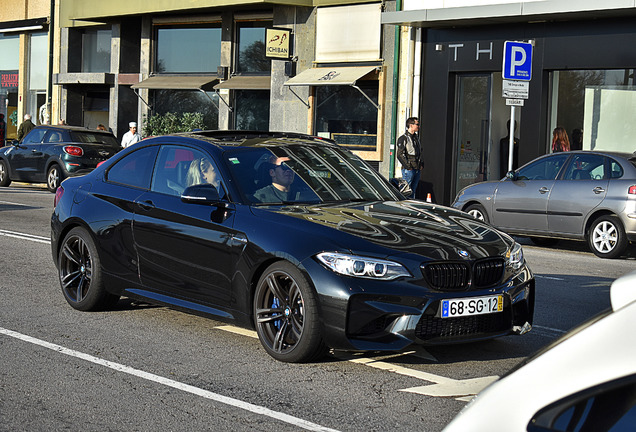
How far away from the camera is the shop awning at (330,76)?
77.1 ft

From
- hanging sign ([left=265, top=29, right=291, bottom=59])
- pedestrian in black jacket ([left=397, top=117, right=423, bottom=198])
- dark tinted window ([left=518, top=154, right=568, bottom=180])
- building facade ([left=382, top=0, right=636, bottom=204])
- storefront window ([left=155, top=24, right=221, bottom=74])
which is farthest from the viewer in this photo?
storefront window ([left=155, top=24, right=221, bottom=74])

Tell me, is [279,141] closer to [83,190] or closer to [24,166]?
[83,190]

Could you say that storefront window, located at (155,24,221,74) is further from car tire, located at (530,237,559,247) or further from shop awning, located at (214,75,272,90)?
car tire, located at (530,237,559,247)

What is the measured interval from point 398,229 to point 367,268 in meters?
0.55

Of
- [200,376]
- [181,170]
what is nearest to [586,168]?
[181,170]

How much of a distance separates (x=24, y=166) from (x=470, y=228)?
66.8 ft

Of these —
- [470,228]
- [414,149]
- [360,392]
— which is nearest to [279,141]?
[470,228]

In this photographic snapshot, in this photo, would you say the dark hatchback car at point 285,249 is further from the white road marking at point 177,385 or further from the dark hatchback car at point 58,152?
the dark hatchback car at point 58,152

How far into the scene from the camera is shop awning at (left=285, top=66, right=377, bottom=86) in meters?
23.5

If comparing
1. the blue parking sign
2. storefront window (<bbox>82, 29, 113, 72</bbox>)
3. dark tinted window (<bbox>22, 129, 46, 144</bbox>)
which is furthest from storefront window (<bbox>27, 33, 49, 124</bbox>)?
the blue parking sign

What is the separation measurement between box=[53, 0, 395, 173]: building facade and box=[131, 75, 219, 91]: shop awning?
4 cm

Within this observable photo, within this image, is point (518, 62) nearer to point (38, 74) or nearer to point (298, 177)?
point (298, 177)

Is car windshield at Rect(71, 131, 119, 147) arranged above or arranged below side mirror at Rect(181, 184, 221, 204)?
above

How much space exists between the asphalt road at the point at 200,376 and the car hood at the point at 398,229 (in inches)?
31.2
